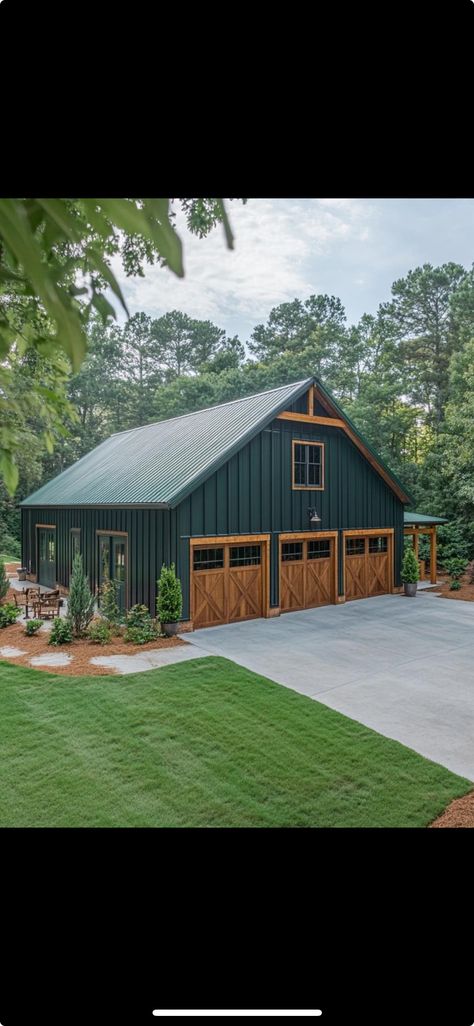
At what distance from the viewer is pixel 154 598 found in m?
8.46

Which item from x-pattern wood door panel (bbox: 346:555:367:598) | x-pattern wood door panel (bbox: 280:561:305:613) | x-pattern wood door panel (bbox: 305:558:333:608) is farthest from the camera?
x-pattern wood door panel (bbox: 346:555:367:598)

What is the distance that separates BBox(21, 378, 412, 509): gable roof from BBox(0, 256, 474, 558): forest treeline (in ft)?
6.17

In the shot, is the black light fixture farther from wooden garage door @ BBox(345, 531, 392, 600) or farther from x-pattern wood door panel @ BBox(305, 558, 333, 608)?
wooden garage door @ BBox(345, 531, 392, 600)

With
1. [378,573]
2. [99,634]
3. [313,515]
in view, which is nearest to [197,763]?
[99,634]

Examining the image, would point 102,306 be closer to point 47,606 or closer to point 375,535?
point 47,606

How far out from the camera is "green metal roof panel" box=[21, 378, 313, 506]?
8.48 m

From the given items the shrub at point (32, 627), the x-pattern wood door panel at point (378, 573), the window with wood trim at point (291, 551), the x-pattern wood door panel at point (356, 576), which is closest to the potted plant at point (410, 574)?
the x-pattern wood door panel at point (378, 573)

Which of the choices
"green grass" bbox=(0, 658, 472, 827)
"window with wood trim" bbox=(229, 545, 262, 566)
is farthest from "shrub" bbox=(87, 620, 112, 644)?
"window with wood trim" bbox=(229, 545, 262, 566)

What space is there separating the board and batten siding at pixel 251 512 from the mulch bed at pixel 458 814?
5.38 meters

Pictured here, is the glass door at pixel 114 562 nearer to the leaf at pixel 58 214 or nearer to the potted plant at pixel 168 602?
the potted plant at pixel 168 602

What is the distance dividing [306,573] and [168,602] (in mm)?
3503
